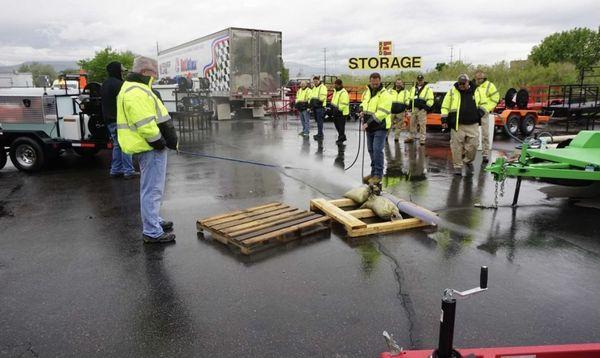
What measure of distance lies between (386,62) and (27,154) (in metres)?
9.10

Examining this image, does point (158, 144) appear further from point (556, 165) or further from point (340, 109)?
point (340, 109)

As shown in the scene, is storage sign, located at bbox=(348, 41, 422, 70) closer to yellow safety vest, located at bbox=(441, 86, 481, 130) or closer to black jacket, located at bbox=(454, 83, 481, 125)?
yellow safety vest, located at bbox=(441, 86, 481, 130)

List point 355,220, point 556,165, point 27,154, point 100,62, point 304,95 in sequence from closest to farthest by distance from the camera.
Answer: point 355,220 → point 556,165 → point 27,154 → point 304,95 → point 100,62

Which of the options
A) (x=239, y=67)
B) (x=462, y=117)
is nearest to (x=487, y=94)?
(x=462, y=117)

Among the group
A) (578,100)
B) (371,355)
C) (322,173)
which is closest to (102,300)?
(371,355)

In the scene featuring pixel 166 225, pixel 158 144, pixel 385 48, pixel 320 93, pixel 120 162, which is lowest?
pixel 166 225

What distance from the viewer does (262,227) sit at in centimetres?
541

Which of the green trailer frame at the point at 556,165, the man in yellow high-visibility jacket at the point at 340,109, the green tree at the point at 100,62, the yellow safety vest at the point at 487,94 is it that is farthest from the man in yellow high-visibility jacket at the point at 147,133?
the green tree at the point at 100,62

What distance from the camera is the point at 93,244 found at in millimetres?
5418

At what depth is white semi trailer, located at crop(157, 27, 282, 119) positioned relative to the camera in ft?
67.7

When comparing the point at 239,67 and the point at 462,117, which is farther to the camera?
the point at 239,67

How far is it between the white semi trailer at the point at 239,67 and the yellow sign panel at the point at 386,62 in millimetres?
8851

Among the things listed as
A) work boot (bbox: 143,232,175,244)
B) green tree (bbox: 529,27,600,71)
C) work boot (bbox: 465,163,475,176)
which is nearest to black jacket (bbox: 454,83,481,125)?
work boot (bbox: 465,163,475,176)

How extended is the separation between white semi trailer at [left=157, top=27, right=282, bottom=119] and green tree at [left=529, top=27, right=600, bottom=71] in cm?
3074
